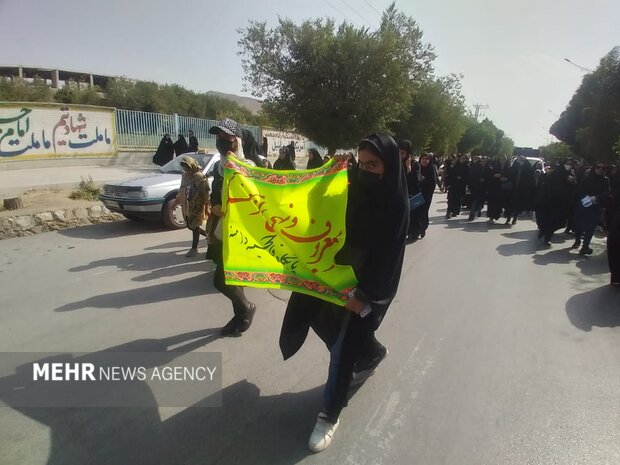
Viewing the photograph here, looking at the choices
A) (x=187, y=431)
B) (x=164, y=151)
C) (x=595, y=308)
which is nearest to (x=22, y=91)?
(x=164, y=151)

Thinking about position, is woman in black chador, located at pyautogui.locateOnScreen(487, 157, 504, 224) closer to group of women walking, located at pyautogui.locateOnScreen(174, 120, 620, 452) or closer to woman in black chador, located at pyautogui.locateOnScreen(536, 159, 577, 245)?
woman in black chador, located at pyautogui.locateOnScreen(536, 159, 577, 245)

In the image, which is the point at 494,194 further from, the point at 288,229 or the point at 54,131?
the point at 54,131

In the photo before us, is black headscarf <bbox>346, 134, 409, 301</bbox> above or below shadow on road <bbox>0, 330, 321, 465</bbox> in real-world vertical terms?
above

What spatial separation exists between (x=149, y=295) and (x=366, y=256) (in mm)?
3296

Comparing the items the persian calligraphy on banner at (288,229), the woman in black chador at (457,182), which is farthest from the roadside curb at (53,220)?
the woman in black chador at (457,182)

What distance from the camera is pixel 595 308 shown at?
16.1 feet

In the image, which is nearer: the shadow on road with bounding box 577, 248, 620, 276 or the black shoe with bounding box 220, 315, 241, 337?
the black shoe with bounding box 220, 315, 241, 337

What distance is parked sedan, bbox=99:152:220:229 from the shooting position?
7.61 m

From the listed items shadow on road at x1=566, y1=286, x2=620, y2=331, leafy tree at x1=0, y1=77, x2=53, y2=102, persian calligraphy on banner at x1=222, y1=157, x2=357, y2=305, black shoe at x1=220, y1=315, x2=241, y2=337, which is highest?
leafy tree at x1=0, y1=77, x2=53, y2=102

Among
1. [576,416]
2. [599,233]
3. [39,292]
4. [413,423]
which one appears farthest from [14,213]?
[599,233]

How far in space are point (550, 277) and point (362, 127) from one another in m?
14.5

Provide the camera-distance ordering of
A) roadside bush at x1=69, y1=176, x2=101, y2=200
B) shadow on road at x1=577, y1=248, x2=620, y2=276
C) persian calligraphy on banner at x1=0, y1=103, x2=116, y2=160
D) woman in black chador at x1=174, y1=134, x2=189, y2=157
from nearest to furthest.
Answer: shadow on road at x1=577, y1=248, x2=620, y2=276 < roadside bush at x1=69, y1=176, x2=101, y2=200 < persian calligraphy on banner at x1=0, y1=103, x2=116, y2=160 < woman in black chador at x1=174, y1=134, x2=189, y2=157

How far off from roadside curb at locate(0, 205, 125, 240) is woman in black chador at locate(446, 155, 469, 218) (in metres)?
8.62

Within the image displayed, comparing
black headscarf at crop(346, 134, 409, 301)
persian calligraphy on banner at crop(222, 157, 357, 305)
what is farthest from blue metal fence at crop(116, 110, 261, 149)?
black headscarf at crop(346, 134, 409, 301)
